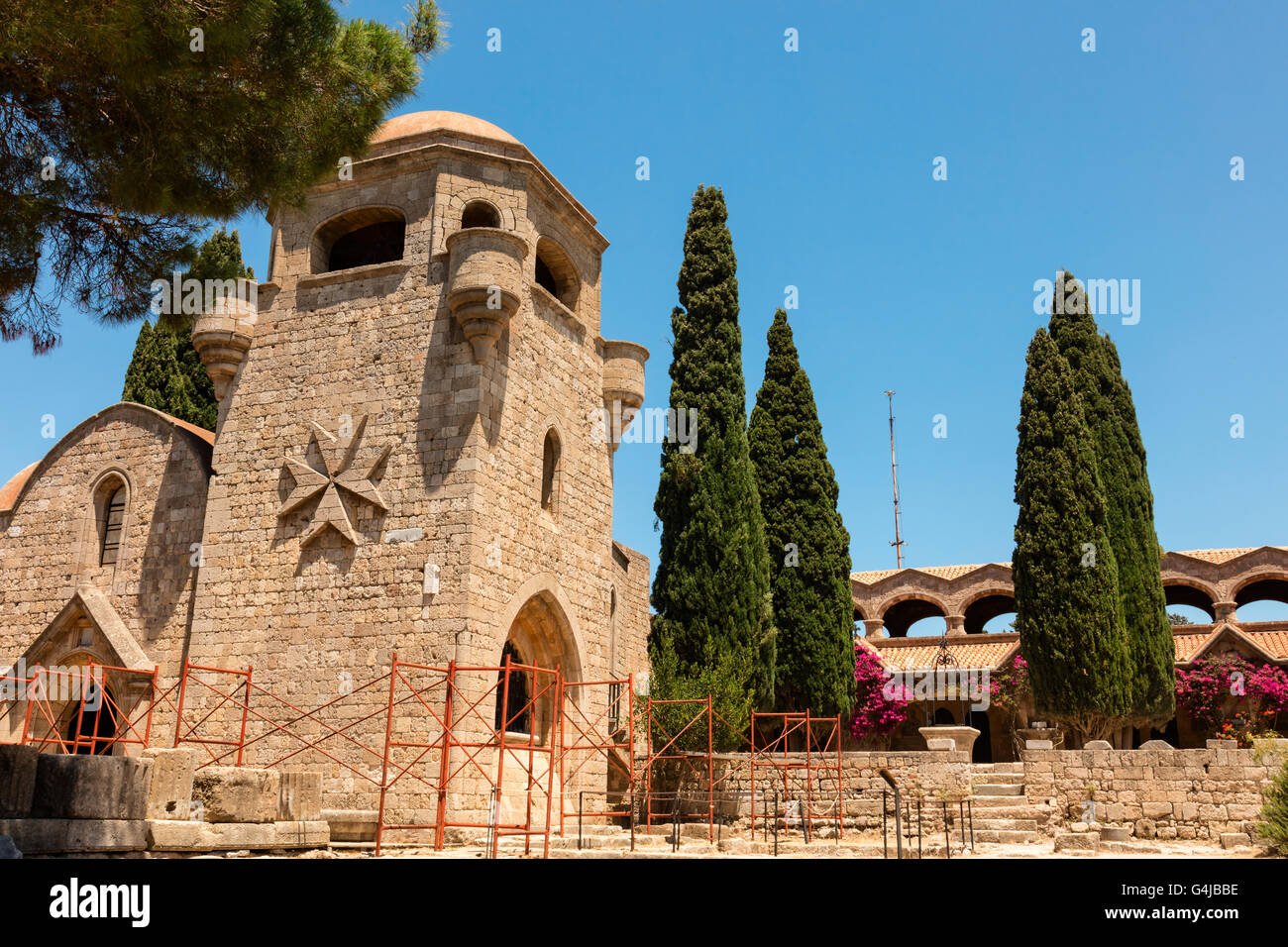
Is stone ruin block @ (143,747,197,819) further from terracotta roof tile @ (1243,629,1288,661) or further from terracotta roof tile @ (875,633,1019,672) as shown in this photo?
terracotta roof tile @ (1243,629,1288,661)

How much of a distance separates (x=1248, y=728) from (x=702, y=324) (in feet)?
→ 55.0

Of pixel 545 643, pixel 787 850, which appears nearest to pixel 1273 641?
pixel 787 850

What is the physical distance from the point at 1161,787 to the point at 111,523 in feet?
59.4

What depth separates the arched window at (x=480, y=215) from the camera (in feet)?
55.9

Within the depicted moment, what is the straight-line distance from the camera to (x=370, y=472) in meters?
15.8

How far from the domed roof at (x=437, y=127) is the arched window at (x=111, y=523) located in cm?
791

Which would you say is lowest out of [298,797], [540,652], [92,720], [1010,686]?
[298,797]

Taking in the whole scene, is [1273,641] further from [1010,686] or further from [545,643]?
[545,643]

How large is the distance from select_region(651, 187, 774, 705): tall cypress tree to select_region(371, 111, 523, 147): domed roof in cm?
609

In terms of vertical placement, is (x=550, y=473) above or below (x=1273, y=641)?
above

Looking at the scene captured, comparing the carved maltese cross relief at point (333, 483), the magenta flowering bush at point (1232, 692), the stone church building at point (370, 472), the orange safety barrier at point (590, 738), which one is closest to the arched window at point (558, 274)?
the stone church building at point (370, 472)

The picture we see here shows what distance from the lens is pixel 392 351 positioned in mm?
16281

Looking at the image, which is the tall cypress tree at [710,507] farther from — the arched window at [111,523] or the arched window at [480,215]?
the arched window at [111,523]
